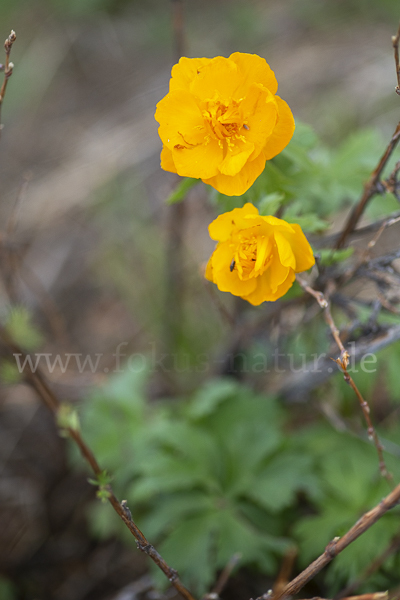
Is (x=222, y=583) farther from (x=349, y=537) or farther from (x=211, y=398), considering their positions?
(x=211, y=398)

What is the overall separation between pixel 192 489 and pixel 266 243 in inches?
65.7

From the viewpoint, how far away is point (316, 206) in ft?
6.66

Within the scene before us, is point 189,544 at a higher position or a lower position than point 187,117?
lower

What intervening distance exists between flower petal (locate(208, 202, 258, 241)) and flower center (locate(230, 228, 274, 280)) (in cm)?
3

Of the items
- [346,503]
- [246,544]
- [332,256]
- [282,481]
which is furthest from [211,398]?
[332,256]

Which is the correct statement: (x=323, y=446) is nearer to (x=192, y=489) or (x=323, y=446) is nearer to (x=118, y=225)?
(x=192, y=489)

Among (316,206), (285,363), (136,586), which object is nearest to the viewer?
(316,206)

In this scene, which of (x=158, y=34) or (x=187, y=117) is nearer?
(x=187, y=117)

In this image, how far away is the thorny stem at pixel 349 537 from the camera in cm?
117

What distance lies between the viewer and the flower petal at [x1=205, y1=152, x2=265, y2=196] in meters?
1.37

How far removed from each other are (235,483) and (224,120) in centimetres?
186

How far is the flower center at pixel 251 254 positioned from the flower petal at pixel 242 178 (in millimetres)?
135

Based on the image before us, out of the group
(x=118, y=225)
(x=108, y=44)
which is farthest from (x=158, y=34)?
Result: (x=118, y=225)

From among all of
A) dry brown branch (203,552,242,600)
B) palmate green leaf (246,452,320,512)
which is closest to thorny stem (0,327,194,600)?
dry brown branch (203,552,242,600)
